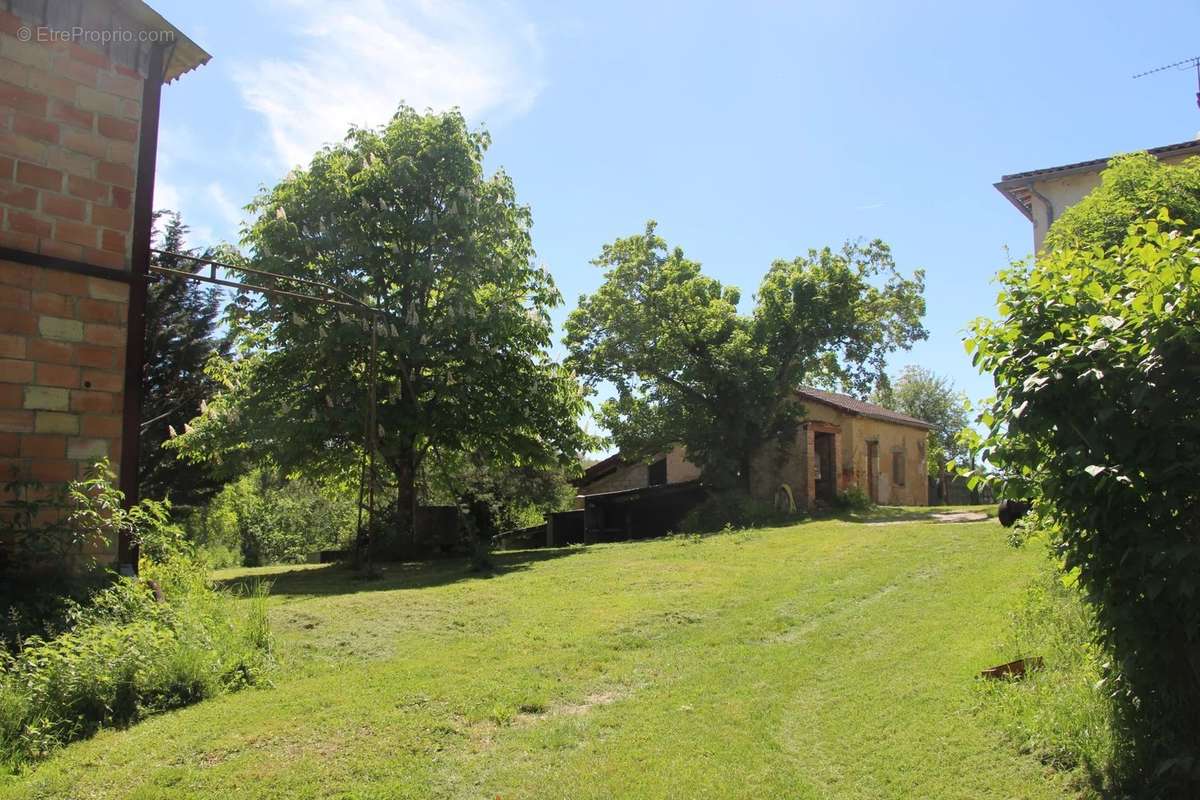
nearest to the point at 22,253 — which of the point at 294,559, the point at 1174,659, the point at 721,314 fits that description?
the point at 1174,659

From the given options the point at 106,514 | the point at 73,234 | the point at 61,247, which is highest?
the point at 73,234

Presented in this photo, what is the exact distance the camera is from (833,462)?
27250 millimetres

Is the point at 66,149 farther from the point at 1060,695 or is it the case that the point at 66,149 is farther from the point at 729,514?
the point at 729,514

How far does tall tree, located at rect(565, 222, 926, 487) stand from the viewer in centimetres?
2484

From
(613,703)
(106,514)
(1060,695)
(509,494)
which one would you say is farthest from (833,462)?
(106,514)

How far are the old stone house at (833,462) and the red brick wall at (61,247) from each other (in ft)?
63.6

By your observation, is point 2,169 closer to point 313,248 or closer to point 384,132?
point 313,248

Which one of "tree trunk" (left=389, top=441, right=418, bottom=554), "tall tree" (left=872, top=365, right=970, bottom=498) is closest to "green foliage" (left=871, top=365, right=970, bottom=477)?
"tall tree" (left=872, top=365, right=970, bottom=498)

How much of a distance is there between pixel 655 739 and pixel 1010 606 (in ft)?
15.0

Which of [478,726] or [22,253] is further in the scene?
[22,253]

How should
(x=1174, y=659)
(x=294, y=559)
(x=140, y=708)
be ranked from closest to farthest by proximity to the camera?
(x=1174, y=659)
(x=140, y=708)
(x=294, y=559)

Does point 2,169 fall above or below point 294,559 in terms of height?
above

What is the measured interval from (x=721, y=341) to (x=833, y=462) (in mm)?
5636

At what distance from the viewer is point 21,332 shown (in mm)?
7980
